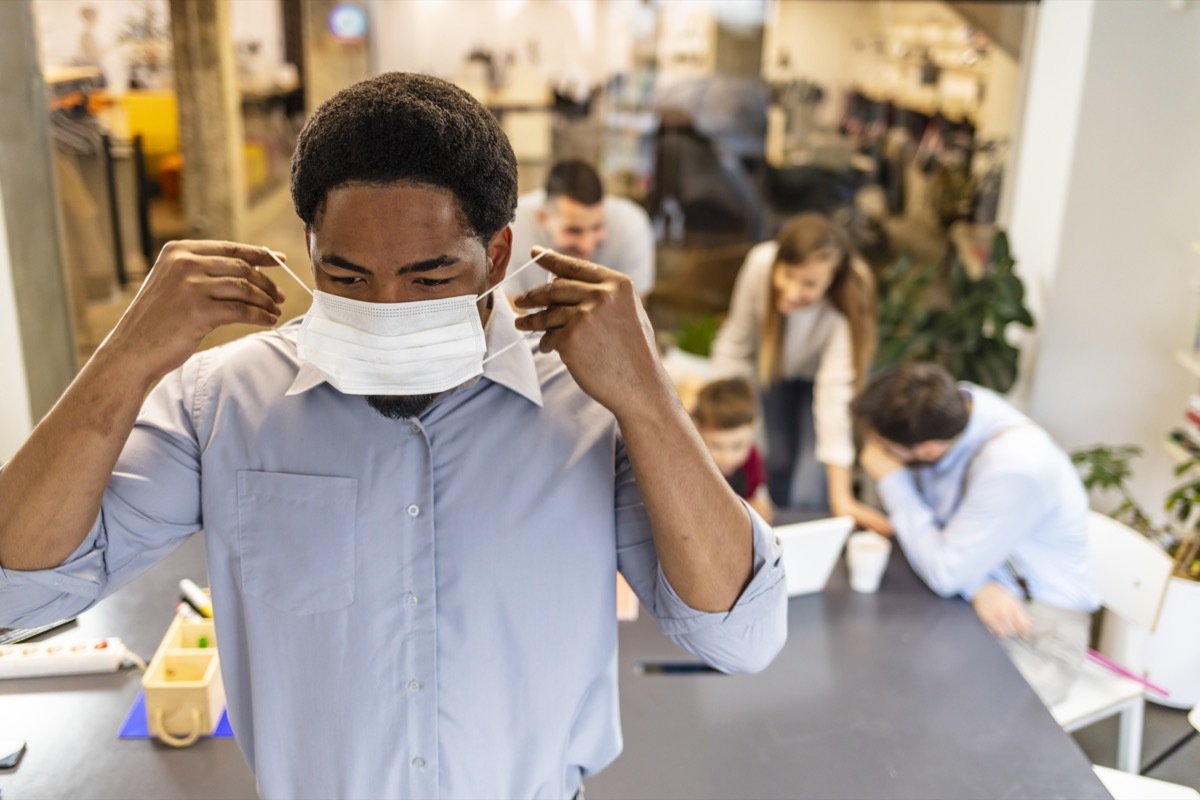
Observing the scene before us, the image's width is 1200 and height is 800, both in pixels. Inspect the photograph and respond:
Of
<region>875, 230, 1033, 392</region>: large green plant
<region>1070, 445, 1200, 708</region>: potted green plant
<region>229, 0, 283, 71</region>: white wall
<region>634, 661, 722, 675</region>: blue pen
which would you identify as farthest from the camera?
<region>875, 230, 1033, 392</region>: large green plant

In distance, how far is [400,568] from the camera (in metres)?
1.25

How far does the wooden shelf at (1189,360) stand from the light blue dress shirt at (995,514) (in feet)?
1.52

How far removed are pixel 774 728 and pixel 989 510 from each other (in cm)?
91

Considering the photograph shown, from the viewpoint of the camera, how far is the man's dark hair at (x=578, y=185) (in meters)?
3.17

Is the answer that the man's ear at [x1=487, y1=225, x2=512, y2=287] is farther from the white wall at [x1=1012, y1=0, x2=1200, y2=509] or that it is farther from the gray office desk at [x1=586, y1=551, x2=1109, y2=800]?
the white wall at [x1=1012, y1=0, x2=1200, y2=509]

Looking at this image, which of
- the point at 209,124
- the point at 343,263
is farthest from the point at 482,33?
the point at 343,263

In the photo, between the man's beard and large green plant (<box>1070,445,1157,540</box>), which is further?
large green plant (<box>1070,445,1157,540</box>)

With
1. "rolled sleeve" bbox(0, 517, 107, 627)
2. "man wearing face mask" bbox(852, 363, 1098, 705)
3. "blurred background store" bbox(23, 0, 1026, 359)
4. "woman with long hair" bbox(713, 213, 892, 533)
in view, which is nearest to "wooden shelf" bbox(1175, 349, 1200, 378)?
"man wearing face mask" bbox(852, 363, 1098, 705)

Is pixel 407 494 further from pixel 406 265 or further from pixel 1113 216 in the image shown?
pixel 1113 216

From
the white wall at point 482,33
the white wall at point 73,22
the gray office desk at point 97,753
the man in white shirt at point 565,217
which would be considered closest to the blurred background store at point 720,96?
the white wall at point 482,33

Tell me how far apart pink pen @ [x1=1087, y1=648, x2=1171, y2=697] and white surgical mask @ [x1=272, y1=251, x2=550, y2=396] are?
1.88m

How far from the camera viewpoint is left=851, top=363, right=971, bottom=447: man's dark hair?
8.36 feet

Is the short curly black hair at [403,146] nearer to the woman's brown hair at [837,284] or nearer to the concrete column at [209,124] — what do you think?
the woman's brown hair at [837,284]

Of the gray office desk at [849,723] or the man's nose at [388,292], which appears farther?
the gray office desk at [849,723]
